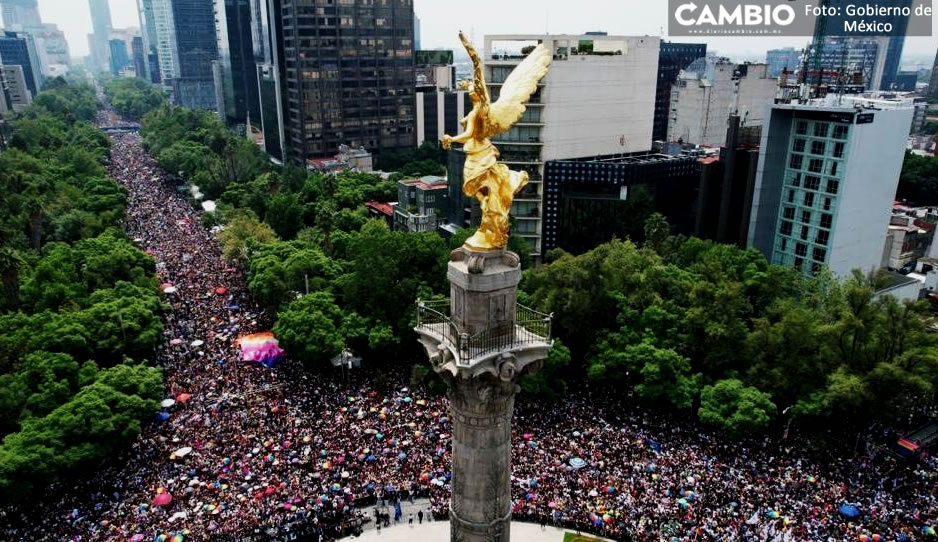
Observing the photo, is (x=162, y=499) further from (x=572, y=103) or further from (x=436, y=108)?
(x=436, y=108)

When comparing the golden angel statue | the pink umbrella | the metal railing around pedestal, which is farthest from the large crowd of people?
the golden angel statue

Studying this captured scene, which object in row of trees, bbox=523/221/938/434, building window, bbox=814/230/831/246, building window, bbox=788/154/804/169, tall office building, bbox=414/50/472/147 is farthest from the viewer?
tall office building, bbox=414/50/472/147

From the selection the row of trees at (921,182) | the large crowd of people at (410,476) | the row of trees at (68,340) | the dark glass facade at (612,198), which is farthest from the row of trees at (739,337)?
the row of trees at (921,182)

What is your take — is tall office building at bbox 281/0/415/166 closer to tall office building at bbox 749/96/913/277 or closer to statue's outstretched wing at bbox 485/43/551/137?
tall office building at bbox 749/96/913/277

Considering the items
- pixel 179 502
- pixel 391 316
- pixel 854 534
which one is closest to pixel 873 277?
pixel 854 534

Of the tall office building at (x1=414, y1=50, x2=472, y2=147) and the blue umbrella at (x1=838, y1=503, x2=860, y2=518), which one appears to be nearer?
the blue umbrella at (x1=838, y1=503, x2=860, y2=518)

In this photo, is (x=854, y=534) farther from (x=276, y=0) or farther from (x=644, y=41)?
(x=276, y=0)
